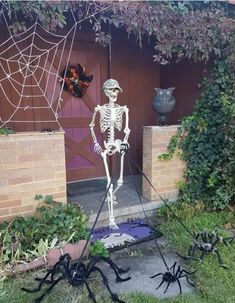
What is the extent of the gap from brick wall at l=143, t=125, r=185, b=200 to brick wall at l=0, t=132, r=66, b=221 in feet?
3.99

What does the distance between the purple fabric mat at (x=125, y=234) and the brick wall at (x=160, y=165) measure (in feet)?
1.65

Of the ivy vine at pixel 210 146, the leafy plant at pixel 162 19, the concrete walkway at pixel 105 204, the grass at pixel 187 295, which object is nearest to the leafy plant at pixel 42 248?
the grass at pixel 187 295

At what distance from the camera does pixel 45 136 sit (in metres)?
2.92

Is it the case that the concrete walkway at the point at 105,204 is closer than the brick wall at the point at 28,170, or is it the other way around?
the brick wall at the point at 28,170

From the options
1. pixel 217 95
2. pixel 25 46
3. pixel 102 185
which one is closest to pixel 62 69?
pixel 25 46

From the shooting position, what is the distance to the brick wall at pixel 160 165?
3678 mm

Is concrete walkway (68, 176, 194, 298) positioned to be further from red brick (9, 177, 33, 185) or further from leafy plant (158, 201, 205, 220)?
red brick (9, 177, 33, 185)

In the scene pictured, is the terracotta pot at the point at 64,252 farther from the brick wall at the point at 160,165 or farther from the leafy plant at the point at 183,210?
the brick wall at the point at 160,165

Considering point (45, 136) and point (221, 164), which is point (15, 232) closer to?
point (45, 136)

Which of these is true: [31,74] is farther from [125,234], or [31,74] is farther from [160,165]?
[125,234]

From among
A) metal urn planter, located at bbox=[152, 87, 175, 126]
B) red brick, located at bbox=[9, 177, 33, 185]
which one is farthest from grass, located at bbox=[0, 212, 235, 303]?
metal urn planter, located at bbox=[152, 87, 175, 126]

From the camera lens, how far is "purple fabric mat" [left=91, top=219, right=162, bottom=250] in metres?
3.02

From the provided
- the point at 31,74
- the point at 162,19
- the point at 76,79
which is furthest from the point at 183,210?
the point at 31,74

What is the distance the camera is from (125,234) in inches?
127
